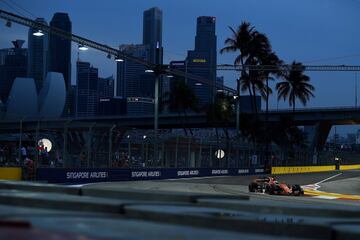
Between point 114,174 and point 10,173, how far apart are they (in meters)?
9.38

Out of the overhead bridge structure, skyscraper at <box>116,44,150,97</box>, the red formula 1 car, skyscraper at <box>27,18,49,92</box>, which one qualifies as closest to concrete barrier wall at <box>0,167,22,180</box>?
the red formula 1 car

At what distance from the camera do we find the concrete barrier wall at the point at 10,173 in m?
28.5

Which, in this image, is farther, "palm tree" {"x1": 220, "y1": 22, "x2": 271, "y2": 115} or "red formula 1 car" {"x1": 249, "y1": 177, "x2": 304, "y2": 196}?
"palm tree" {"x1": 220, "y1": 22, "x2": 271, "y2": 115}

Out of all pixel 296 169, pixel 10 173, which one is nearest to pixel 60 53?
pixel 296 169

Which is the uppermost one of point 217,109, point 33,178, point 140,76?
point 140,76

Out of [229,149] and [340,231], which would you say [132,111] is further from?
[340,231]

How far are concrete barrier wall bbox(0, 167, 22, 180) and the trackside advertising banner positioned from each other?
3.92 ft

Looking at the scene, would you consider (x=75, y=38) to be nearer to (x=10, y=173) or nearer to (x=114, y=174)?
(x=114, y=174)

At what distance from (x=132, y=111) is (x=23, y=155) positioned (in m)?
113

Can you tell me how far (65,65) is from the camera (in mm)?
115875

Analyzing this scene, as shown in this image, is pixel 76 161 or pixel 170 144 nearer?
pixel 76 161

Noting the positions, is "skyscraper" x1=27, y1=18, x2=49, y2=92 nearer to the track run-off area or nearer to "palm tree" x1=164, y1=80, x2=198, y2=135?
"palm tree" x1=164, y1=80, x2=198, y2=135

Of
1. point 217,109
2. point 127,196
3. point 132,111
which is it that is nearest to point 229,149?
point 217,109

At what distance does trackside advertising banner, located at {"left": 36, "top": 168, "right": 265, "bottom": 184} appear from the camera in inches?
1244
